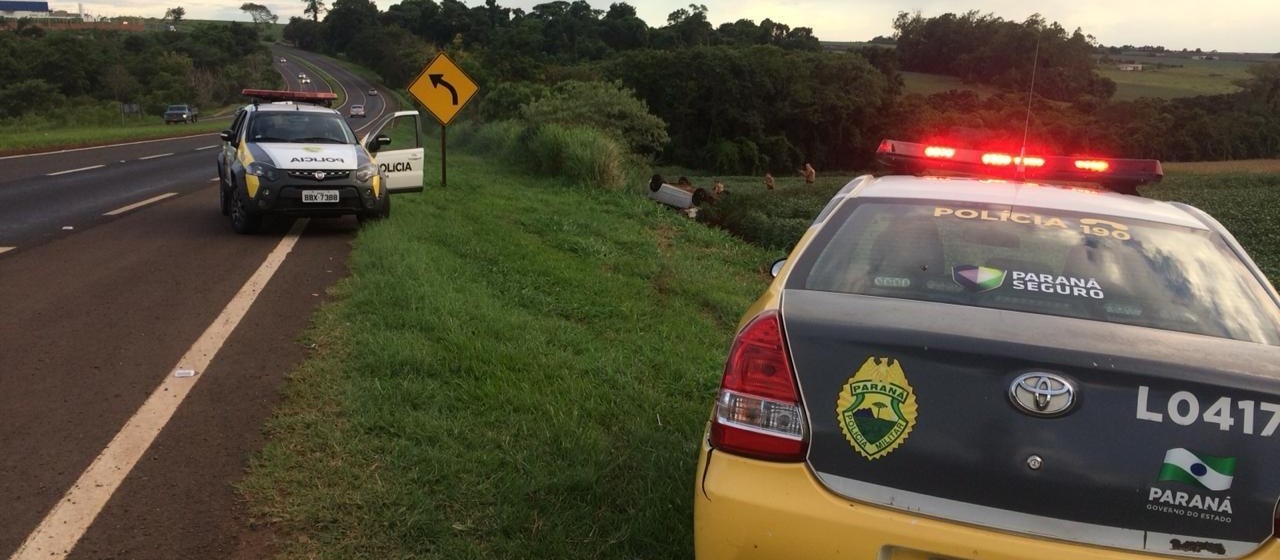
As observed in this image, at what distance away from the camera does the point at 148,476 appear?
12.7ft

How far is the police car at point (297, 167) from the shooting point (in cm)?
1047

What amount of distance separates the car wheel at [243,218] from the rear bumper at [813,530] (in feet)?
31.2

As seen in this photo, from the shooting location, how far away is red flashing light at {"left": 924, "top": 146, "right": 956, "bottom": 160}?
4.20 meters

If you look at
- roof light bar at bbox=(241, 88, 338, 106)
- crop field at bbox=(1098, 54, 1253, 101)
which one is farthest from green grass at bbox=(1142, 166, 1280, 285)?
crop field at bbox=(1098, 54, 1253, 101)

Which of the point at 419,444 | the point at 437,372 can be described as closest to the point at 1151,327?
the point at 419,444

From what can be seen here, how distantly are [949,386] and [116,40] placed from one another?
109 metres

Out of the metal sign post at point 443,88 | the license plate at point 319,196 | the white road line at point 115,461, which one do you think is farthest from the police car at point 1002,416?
the metal sign post at point 443,88

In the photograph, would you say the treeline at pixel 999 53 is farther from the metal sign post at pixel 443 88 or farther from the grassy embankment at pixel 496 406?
the metal sign post at pixel 443 88

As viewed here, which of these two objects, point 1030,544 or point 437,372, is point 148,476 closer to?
point 437,372

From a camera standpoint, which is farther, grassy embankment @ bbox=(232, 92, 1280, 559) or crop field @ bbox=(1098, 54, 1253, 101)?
crop field @ bbox=(1098, 54, 1253, 101)

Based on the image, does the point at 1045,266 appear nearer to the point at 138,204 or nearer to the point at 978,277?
the point at 978,277

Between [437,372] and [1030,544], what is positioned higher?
[1030,544]

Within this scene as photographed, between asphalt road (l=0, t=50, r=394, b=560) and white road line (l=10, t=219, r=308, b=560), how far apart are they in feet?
0.13

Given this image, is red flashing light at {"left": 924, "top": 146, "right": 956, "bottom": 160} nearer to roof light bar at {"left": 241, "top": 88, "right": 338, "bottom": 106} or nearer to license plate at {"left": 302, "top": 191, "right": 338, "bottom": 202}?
license plate at {"left": 302, "top": 191, "right": 338, "bottom": 202}
